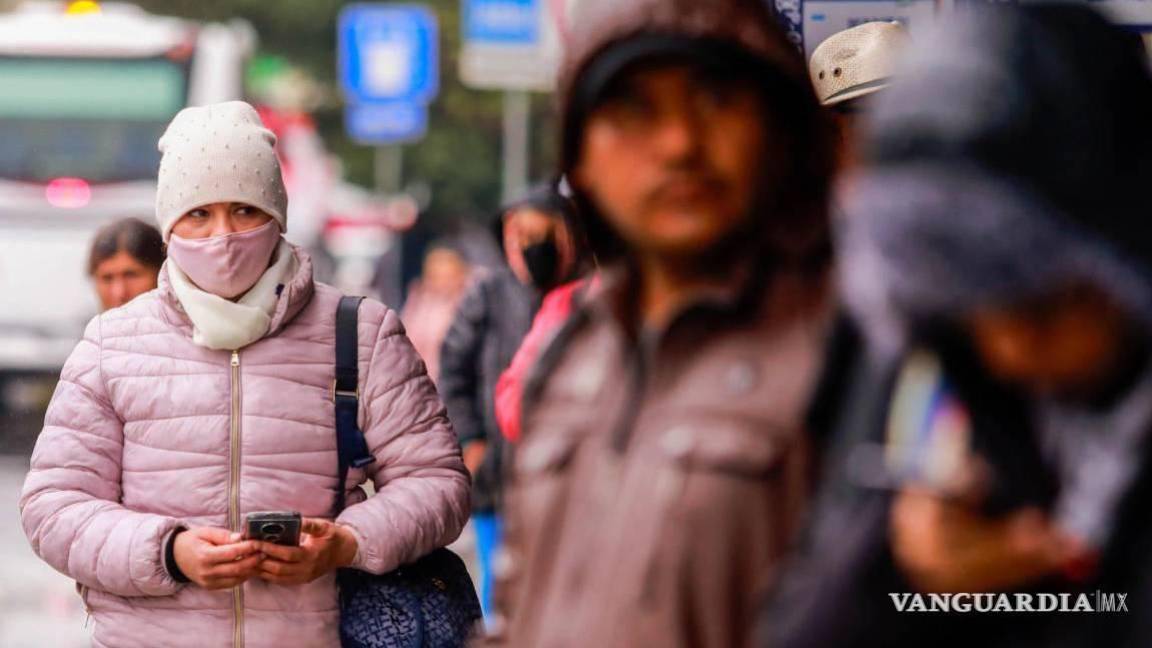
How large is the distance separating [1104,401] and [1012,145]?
0.76 ft

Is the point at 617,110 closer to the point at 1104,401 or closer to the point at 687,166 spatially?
the point at 687,166

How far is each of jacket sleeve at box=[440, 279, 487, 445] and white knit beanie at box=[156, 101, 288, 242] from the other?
12.3 ft

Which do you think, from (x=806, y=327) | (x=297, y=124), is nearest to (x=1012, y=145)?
(x=806, y=327)

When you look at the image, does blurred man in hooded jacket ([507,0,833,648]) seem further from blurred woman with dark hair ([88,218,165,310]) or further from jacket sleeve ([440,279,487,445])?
jacket sleeve ([440,279,487,445])

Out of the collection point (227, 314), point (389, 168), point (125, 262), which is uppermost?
point (227, 314)

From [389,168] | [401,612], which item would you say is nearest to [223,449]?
[401,612]

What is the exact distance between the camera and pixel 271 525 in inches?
153

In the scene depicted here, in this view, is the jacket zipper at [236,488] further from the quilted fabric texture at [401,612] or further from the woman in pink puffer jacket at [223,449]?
the quilted fabric texture at [401,612]

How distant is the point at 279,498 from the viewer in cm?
404

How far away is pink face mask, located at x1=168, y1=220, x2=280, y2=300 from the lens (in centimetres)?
412

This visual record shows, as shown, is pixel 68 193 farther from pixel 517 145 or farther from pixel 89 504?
pixel 89 504

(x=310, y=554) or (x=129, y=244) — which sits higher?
(x=129, y=244)

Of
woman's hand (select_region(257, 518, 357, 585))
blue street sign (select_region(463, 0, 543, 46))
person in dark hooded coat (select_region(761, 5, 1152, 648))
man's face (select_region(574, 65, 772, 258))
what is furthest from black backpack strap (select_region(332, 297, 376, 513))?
blue street sign (select_region(463, 0, 543, 46))

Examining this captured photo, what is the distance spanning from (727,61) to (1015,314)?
2.57 feet
